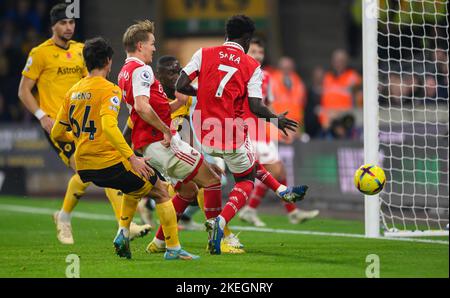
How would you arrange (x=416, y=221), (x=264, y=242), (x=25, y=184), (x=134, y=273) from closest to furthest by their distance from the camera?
(x=134, y=273), (x=264, y=242), (x=416, y=221), (x=25, y=184)

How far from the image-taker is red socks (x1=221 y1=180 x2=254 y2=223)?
27.3 feet

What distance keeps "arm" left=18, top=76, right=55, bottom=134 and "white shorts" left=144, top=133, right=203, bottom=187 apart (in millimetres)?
2049

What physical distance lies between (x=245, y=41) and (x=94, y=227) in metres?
4.16

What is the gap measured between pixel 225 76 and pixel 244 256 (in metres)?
1.58

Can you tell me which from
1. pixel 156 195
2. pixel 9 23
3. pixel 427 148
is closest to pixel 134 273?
pixel 156 195

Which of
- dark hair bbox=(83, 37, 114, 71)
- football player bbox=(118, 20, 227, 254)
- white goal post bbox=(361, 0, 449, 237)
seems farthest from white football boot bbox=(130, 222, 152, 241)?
white goal post bbox=(361, 0, 449, 237)

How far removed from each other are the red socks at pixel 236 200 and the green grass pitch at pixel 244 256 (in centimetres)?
37

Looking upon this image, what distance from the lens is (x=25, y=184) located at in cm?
1830

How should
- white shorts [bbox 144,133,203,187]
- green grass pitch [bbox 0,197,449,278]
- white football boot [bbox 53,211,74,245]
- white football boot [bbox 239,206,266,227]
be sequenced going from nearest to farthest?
green grass pitch [bbox 0,197,449,278], white shorts [bbox 144,133,203,187], white football boot [bbox 53,211,74,245], white football boot [bbox 239,206,266,227]

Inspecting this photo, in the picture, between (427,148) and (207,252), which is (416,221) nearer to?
(427,148)

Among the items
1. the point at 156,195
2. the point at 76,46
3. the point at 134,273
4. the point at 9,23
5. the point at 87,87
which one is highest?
the point at 9,23

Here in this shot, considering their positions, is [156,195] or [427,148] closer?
[156,195]

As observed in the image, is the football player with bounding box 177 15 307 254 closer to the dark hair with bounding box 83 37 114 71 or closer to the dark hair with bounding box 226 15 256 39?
the dark hair with bounding box 226 15 256 39

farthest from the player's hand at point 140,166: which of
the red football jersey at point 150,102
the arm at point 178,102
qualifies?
the arm at point 178,102
